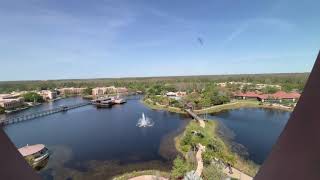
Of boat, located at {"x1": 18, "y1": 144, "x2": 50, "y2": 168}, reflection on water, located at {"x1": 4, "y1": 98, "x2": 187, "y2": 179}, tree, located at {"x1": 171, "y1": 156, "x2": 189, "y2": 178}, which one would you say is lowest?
reflection on water, located at {"x1": 4, "y1": 98, "x2": 187, "y2": 179}

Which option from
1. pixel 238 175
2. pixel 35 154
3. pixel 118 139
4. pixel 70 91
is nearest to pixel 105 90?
pixel 70 91

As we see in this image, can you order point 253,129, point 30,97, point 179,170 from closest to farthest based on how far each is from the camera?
1. point 179,170
2. point 253,129
3. point 30,97

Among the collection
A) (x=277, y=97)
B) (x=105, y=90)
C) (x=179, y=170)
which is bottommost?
(x=105, y=90)

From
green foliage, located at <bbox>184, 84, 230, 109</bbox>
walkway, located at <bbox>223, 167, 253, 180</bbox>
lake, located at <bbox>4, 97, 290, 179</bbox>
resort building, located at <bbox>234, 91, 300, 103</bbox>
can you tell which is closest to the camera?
walkway, located at <bbox>223, 167, 253, 180</bbox>

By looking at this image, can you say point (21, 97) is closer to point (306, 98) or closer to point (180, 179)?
point (180, 179)

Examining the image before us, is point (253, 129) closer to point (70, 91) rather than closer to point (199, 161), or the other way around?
point (199, 161)

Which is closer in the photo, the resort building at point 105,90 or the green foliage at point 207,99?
the green foliage at point 207,99

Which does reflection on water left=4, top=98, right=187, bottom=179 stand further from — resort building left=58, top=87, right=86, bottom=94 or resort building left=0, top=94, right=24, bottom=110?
resort building left=58, top=87, right=86, bottom=94

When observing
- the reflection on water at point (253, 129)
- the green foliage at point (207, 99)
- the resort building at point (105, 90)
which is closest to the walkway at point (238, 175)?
the reflection on water at point (253, 129)

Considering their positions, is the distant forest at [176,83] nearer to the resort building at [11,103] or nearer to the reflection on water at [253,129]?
the reflection on water at [253,129]

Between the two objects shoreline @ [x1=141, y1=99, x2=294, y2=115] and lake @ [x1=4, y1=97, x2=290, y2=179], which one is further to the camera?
shoreline @ [x1=141, y1=99, x2=294, y2=115]

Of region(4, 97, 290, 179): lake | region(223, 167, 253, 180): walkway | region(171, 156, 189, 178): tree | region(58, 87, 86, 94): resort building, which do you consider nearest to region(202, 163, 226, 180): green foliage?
region(171, 156, 189, 178): tree
